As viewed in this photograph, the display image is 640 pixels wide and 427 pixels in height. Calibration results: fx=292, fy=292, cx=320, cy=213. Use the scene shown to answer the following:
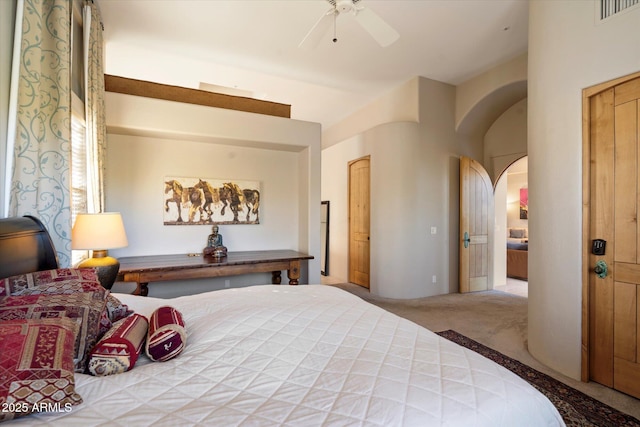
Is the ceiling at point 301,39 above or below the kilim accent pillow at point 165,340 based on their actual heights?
above

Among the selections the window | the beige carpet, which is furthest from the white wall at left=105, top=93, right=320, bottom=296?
the beige carpet

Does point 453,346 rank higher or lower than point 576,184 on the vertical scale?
lower

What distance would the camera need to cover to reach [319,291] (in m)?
2.07

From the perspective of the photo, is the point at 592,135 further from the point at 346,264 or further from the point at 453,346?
the point at 346,264

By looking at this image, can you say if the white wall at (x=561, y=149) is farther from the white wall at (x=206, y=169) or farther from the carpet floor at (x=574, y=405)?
the white wall at (x=206, y=169)

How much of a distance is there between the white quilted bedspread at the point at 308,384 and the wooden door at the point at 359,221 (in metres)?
4.03

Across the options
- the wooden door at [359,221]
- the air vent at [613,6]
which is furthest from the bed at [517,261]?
the air vent at [613,6]

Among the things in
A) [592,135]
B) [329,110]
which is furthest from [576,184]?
[329,110]

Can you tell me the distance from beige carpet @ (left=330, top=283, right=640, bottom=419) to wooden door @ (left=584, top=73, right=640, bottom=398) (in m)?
0.19

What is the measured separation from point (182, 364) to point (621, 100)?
328cm

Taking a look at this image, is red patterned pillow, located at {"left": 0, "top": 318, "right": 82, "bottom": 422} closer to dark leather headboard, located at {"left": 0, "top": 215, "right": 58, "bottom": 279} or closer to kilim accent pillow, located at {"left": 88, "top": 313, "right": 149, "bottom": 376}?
kilim accent pillow, located at {"left": 88, "top": 313, "right": 149, "bottom": 376}

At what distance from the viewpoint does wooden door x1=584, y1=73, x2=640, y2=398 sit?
6.93 ft

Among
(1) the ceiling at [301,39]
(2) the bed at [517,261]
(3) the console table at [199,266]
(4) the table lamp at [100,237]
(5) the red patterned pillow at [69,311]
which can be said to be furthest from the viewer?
(2) the bed at [517,261]

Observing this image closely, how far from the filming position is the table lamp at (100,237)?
2201 millimetres
